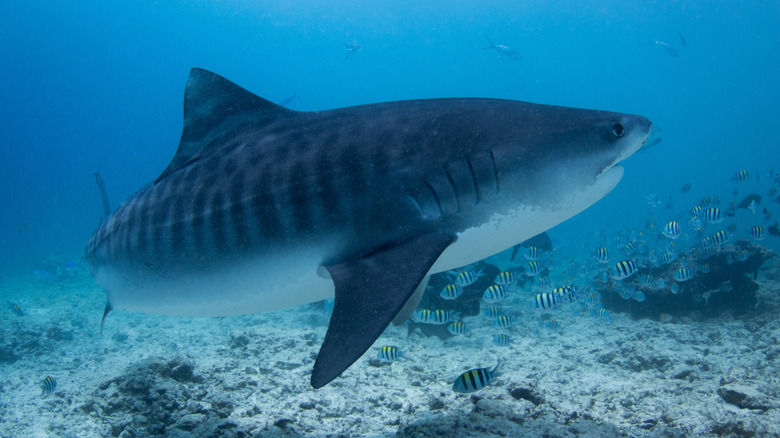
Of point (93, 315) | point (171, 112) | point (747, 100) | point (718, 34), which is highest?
point (171, 112)

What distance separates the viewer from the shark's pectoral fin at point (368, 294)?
165cm

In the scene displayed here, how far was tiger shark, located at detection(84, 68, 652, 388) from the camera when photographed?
1.98m

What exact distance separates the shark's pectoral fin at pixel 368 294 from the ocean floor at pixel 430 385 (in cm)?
145

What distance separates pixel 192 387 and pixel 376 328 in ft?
12.7

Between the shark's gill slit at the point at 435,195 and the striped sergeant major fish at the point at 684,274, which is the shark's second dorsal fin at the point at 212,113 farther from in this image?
the striped sergeant major fish at the point at 684,274

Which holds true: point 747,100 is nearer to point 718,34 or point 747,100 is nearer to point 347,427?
point 718,34

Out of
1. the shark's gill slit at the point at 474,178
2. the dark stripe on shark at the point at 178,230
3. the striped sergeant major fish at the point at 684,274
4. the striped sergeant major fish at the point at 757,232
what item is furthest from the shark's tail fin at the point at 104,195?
the striped sergeant major fish at the point at 757,232

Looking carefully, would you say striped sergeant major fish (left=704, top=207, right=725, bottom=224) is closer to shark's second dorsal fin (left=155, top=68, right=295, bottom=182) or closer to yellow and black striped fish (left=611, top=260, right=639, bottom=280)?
yellow and black striped fish (left=611, top=260, right=639, bottom=280)

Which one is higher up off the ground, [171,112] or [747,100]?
[171,112]

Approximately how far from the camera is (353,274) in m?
1.98

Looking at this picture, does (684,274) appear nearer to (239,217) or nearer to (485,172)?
(485,172)

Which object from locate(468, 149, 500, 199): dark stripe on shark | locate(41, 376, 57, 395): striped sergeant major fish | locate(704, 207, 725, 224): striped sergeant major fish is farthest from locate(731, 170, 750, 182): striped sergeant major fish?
locate(41, 376, 57, 395): striped sergeant major fish

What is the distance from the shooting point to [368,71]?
144000 mm

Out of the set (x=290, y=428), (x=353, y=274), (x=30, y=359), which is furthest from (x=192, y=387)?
(x=30, y=359)
